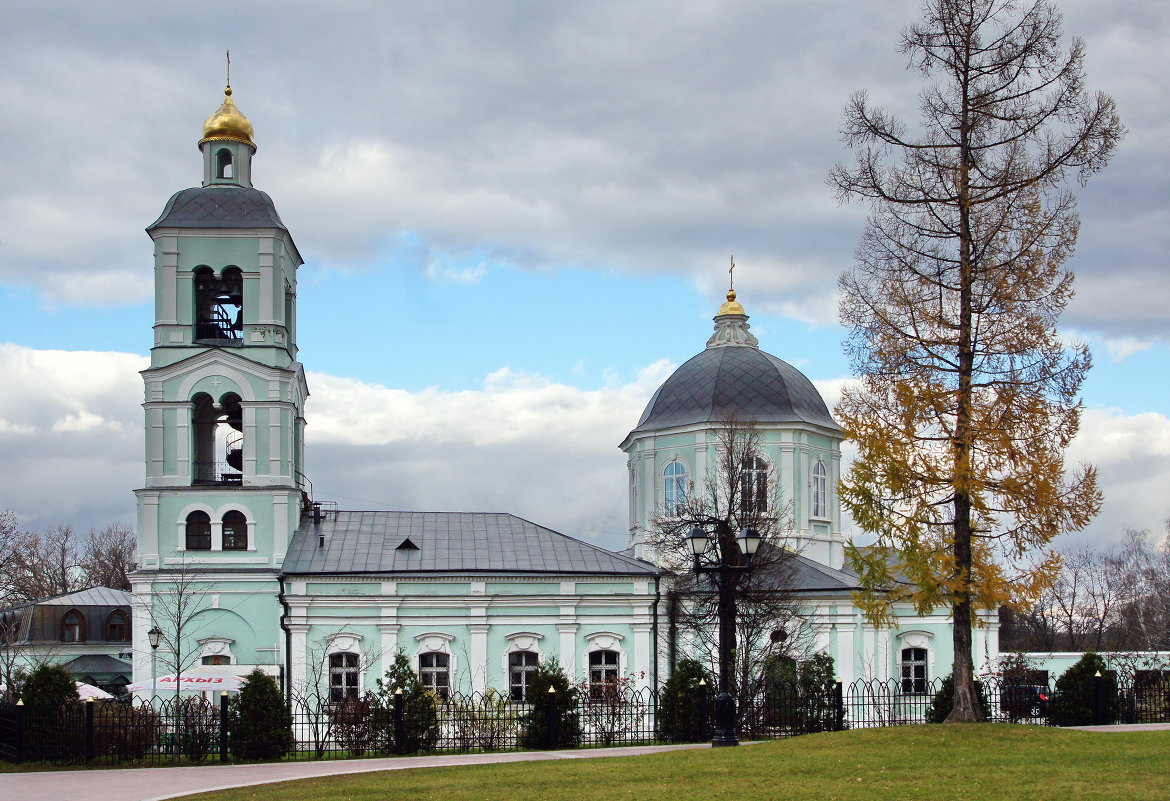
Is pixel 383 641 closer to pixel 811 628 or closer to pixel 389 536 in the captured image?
pixel 389 536

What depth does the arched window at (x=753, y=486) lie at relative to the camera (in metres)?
33.9

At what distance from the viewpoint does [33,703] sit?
885 inches

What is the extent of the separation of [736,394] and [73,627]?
31875 mm

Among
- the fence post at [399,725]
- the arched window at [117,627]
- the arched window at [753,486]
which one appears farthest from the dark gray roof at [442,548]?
the arched window at [117,627]

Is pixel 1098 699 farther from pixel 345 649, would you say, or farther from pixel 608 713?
pixel 345 649

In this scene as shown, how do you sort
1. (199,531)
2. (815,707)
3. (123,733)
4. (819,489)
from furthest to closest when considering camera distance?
(819,489) → (199,531) → (815,707) → (123,733)

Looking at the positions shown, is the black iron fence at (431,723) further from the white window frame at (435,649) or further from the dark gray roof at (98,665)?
the dark gray roof at (98,665)

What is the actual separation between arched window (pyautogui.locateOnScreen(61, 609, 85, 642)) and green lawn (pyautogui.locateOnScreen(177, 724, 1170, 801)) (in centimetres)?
4189

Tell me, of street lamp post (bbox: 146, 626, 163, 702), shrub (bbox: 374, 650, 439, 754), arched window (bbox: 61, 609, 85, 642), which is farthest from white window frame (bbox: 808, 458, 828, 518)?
arched window (bbox: 61, 609, 85, 642)

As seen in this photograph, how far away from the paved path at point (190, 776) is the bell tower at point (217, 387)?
13.0m

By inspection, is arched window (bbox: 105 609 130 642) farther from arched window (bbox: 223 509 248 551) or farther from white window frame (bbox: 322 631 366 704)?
white window frame (bbox: 322 631 366 704)

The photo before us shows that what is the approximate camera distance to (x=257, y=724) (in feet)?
75.0

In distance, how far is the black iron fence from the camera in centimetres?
2230

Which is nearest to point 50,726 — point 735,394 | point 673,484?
point 673,484
